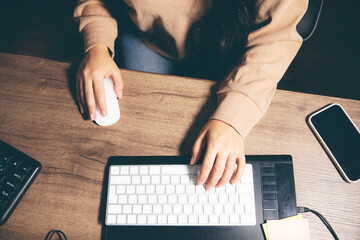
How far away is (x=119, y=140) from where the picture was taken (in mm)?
591

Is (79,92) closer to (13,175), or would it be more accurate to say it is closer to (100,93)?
(100,93)

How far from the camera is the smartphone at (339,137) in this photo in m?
0.56

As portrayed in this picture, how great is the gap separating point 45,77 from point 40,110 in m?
0.10

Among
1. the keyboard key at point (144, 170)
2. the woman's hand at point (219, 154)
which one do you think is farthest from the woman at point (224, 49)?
the keyboard key at point (144, 170)

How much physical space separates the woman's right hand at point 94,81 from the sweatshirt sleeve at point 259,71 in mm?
277

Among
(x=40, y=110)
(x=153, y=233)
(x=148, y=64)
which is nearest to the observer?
(x=153, y=233)

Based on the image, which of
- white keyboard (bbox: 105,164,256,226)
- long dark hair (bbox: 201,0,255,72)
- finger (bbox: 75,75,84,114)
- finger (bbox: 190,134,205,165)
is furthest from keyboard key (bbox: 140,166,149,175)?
long dark hair (bbox: 201,0,255,72)

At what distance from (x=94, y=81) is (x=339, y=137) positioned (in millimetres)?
634

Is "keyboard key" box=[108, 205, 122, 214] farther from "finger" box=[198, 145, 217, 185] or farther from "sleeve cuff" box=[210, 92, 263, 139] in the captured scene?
"sleeve cuff" box=[210, 92, 263, 139]

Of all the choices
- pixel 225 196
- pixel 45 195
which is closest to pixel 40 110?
pixel 45 195

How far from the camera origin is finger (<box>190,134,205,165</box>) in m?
0.54

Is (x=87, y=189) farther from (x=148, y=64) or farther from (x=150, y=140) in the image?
(x=148, y=64)

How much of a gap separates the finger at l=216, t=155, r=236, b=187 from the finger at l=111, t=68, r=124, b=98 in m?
0.33

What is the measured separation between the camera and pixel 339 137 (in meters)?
0.58
